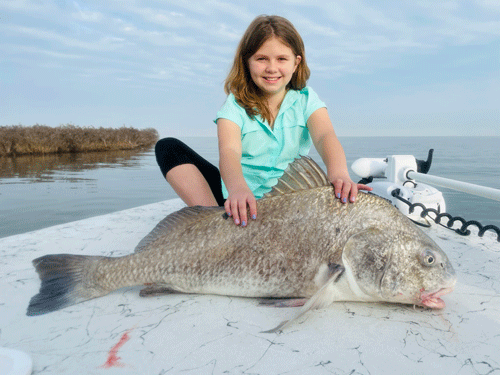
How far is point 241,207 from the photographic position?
80.4 inches

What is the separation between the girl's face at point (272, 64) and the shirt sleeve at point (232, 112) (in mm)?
254

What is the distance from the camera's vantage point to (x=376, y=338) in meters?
1.62

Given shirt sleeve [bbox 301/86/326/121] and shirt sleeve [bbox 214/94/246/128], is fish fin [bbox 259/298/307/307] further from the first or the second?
shirt sleeve [bbox 301/86/326/121]

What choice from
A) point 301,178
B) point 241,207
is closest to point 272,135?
point 301,178

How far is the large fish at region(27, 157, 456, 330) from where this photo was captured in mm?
1861

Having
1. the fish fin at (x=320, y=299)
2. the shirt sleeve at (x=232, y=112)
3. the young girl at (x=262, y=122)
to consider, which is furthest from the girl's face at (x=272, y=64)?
the fish fin at (x=320, y=299)

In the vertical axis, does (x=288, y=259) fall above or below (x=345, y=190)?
below

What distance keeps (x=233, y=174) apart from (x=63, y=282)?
1216mm

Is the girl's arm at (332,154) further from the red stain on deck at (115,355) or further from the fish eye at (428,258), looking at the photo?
the red stain on deck at (115,355)

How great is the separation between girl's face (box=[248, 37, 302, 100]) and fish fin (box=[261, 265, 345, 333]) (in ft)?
5.50

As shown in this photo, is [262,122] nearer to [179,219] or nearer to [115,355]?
[179,219]

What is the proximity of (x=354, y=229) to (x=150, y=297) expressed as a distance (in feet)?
3.99

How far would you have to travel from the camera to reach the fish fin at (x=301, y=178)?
2135mm

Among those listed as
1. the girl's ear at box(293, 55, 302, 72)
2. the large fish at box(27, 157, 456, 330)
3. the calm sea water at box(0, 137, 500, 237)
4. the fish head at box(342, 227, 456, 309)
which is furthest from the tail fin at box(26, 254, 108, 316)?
the calm sea water at box(0, 137, 500, 237)
